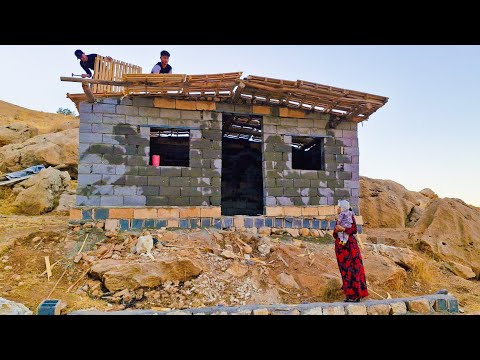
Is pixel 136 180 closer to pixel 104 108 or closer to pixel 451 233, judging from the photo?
pixel 104 108

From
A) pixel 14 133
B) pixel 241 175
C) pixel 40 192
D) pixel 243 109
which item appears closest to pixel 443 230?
pixel 241 175

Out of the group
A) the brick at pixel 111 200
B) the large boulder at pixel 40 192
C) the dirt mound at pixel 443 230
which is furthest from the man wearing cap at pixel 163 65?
the dirt mound at pixel 443 230

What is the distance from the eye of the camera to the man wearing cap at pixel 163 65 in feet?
29.8

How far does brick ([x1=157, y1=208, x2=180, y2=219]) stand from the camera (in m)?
8.56

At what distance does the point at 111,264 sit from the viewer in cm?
658

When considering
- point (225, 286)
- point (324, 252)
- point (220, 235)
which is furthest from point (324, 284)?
point (220, 235)

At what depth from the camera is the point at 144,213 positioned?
8461 millimetres

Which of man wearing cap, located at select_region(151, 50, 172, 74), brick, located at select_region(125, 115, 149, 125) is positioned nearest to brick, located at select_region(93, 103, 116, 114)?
brick, located at select_region(125, 115, 149, 125)

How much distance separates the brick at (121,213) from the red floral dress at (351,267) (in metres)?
4.98

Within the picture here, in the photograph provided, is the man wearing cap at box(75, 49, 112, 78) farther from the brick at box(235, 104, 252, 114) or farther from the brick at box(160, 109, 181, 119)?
the brick at box(235, 104, 252, 114)

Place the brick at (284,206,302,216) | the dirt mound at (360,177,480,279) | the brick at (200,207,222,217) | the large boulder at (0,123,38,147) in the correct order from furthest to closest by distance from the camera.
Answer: the large boulder at (0,123,38,147), the dirt mound at (360,177,480,279), the brick at (284,206,302,216), the brick at (200,207,222,217)

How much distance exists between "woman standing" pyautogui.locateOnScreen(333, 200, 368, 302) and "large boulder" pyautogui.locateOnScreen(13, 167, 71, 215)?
10764 mm

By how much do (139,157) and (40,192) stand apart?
243 inches
